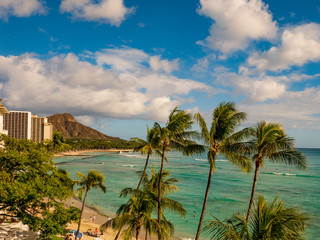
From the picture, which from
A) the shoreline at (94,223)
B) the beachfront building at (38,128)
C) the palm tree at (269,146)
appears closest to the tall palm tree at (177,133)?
the palm tree at (269,146)

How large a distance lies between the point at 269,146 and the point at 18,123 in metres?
150

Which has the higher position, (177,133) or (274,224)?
(177,133)

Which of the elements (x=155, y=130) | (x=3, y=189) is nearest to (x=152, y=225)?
(x=155, y=130)

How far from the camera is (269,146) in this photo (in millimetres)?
9523

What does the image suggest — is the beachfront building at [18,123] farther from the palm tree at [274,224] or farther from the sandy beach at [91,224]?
the palm tree at [274,224]

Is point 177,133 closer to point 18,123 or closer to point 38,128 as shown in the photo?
point 18,123

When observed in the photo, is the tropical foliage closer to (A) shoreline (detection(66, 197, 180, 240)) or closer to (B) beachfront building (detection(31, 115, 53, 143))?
(A) shoreline (detection(66, 197, 180, 240))

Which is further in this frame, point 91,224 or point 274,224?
point 91,224

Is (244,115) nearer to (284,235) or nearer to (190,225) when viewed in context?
(284,235)

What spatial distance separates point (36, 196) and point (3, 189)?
1.40 meters

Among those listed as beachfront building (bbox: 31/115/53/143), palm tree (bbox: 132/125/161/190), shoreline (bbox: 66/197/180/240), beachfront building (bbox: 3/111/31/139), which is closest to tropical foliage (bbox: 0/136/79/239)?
palm tree (bbox: 132/125/161/190)

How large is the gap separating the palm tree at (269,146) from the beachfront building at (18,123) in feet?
471

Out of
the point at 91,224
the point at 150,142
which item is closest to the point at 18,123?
the point at 91,224

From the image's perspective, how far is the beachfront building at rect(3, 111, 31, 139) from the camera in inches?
5281
